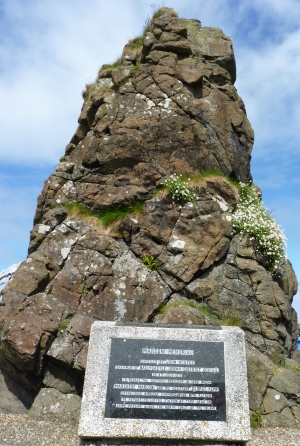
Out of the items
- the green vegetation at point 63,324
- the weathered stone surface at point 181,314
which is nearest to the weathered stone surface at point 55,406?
the green vegetation at point 63,324

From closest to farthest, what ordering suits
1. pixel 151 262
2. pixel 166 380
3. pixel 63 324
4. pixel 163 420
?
pixel 163 420 < pixel 166 380 < pixel 63 324 < pixel 151 262

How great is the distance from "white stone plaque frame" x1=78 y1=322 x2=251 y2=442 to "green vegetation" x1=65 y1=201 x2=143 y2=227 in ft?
11.8

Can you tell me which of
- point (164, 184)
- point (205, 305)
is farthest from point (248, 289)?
point (164, 184)

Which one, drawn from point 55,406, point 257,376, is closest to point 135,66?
point 257,376

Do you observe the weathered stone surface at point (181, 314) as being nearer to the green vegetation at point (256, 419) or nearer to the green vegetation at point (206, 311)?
the green vegetation at point (206, 311)

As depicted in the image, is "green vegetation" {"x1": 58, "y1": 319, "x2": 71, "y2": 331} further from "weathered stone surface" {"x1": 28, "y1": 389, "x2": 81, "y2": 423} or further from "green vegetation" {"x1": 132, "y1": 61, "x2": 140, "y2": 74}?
"green vegetation" {"x1": 132, "y1": 61, "x2": 140, "y2": 74}

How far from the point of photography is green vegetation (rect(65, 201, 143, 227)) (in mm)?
9117

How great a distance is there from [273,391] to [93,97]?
9.45 metres

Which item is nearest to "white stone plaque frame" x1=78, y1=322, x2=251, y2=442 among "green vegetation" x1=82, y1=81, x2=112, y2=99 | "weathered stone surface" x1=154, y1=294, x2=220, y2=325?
"weathered stone surface" x1=154, y1=294, x2=220, y2=325

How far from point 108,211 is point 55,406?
4641mm

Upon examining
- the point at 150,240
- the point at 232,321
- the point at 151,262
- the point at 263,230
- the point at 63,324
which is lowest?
the point at 63,324

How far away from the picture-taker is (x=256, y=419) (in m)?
6.68

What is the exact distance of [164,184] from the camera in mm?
9344

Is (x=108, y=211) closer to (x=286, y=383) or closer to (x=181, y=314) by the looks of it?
(x=181, y=314)
